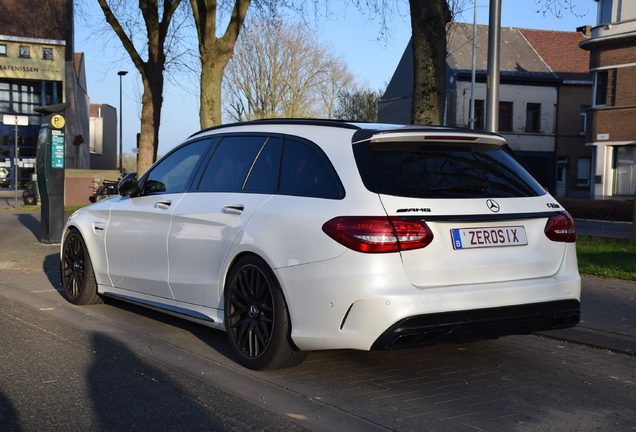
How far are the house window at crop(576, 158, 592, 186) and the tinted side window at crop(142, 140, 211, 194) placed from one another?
1695 inches

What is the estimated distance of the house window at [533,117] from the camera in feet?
151

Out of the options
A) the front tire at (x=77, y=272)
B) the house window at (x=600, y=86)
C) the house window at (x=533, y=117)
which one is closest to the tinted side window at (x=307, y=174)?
the front tire at (x=77, y=272)

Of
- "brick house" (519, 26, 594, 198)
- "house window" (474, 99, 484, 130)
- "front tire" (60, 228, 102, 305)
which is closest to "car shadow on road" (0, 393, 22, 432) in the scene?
"front tire" (60, 228, 102, 305)

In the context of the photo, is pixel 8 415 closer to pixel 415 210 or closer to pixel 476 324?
pixel 415 210

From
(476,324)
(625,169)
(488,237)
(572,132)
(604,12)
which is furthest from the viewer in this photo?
(572,132)

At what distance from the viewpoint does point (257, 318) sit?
5043mm

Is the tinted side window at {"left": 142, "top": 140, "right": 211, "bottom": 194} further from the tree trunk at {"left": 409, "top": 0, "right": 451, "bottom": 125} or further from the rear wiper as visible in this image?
the tree trunk at {"left": 409, "top": 0, "right": 451, "bottom": 125}

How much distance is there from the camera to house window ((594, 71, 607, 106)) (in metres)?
34.5

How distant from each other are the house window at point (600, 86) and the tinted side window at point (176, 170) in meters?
31.8

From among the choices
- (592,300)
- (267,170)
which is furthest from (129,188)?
(592,300)

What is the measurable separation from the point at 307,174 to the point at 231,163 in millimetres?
957

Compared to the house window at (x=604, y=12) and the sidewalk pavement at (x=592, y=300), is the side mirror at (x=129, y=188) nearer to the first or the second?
the sidewalk pavement at (x=592, y=300)

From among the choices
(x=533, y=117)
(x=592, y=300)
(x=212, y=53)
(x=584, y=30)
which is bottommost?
(x=592, y=300)

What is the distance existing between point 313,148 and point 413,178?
79cm
